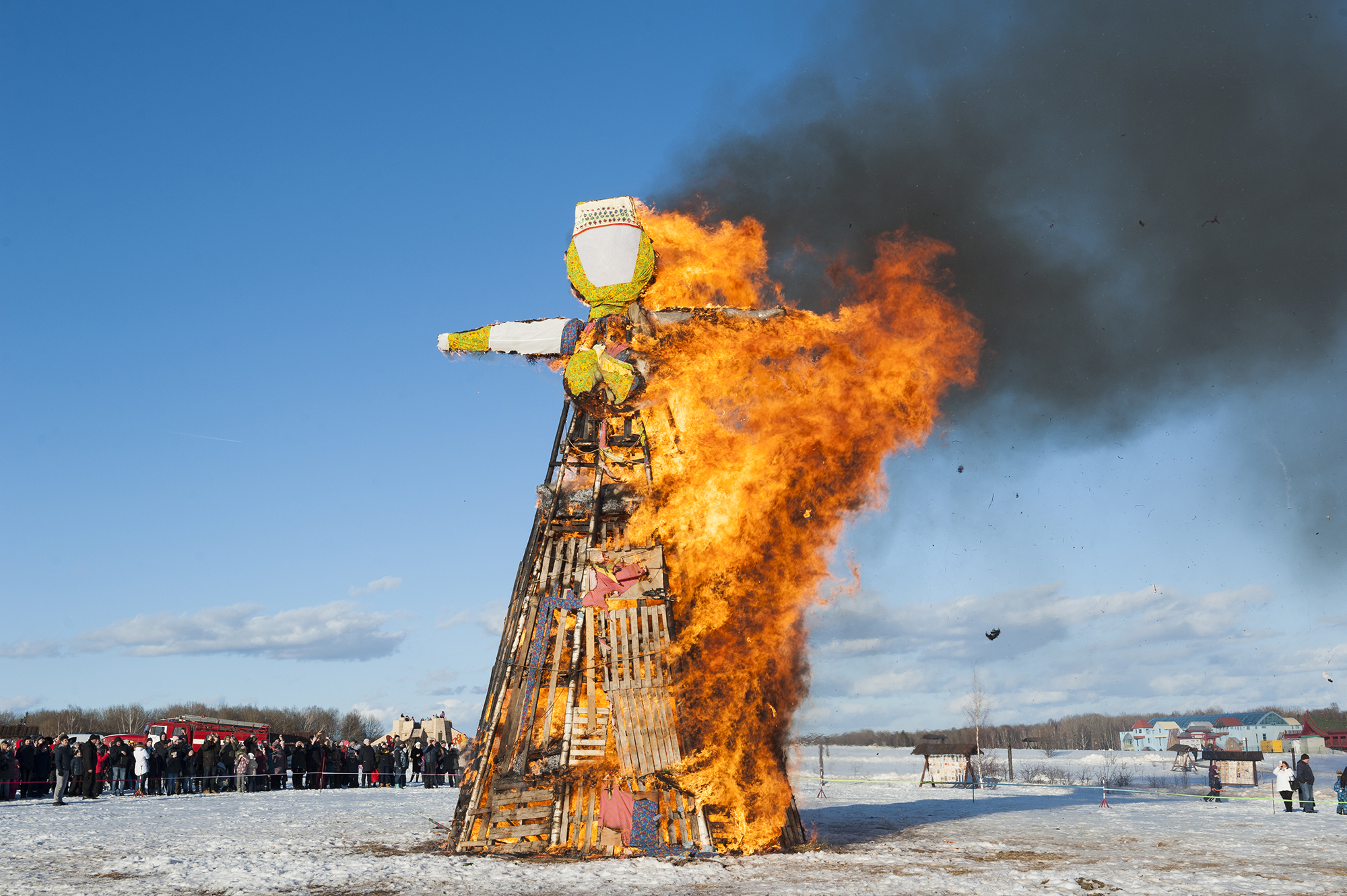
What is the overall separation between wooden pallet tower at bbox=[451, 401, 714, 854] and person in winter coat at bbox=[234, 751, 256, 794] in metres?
18.5

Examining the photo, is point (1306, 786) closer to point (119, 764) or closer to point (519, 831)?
point (519, 831)

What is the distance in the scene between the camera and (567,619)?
15891mm

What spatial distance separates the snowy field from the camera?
12.2 meters

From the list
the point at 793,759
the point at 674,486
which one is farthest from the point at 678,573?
the point at 793,759

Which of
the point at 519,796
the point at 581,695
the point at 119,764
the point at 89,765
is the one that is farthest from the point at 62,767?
the point at 581,695

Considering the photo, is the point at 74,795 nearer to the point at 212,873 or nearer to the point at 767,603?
the point at 212,873

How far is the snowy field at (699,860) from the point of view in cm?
1220

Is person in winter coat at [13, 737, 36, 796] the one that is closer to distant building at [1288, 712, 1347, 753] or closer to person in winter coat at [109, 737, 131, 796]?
person in winter coat at [109, 737, 131, 796]

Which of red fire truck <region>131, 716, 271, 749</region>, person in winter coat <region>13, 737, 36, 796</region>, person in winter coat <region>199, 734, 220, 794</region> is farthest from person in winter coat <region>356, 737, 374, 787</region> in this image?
person in winter coat <region>13, 737, 36, 796</region>

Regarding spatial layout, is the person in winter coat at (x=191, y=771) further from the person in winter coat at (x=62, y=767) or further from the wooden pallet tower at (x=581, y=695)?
the wooden pallet tower at (x=581, y=695)

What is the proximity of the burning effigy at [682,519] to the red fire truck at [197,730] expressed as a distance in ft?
96.4

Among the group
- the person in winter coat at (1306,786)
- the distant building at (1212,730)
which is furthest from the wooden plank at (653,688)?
the distant building at (1212,730)

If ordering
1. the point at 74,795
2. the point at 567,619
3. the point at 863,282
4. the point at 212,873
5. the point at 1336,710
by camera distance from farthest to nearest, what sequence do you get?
the point at 1336,710 → the point at 74,795 → the point at 863,282 → the point at 567,619 → the point at 212,873

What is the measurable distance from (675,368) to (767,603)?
424cm
